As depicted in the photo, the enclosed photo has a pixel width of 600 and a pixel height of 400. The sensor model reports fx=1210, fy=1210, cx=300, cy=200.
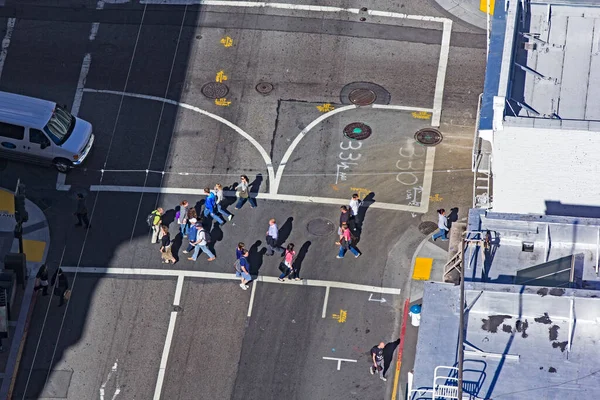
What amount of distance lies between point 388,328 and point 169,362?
755cm

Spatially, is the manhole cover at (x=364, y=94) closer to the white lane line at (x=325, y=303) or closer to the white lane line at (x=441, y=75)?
the white lane line at (x=441, y=75)

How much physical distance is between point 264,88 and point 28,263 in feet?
40.8

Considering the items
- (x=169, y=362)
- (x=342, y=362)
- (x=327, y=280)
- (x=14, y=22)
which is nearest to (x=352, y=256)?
(x=327, y=280)

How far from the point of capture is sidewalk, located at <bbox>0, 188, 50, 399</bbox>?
4041 centimetres

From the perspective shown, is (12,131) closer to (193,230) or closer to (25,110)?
(25,110)

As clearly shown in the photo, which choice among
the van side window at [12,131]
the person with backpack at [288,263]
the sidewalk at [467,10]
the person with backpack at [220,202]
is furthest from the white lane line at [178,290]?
the sidewalk at [467,10]

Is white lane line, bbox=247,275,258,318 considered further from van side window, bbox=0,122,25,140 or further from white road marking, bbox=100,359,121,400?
van side window, bbox=0,122,25,140

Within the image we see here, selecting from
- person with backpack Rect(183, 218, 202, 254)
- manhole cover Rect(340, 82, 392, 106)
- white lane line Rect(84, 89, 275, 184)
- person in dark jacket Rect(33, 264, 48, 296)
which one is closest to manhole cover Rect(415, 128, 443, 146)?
manhole cover Rect(340, 82, 392, 106)

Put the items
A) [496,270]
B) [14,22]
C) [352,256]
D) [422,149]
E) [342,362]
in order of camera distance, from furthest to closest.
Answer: [14,22], [422,149], [352,256], [342,362], [496,270]

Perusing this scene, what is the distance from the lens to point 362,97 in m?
49.2

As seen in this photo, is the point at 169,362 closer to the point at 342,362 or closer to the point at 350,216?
the point at 342,362

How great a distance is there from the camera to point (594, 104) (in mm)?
38656

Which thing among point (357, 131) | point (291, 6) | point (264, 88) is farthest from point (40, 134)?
point (291, 6)

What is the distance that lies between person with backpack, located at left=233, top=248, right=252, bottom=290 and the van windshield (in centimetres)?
880
